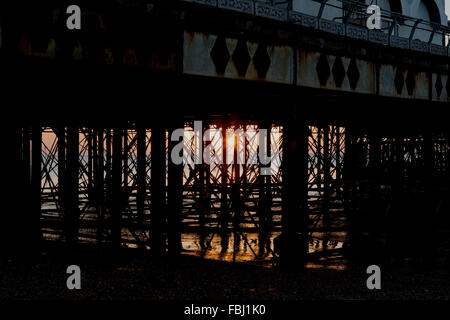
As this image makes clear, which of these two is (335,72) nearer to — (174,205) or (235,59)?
(235,59)

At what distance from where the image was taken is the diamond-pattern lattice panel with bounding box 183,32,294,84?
34.4 feet

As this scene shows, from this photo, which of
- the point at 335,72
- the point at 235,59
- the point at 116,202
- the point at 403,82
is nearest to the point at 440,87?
the point at 403,82

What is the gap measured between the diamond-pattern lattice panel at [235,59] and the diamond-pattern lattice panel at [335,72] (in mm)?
415

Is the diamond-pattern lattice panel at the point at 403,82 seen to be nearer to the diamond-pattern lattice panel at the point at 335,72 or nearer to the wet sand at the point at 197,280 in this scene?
the diamond-pattern lattice panel at the point at 335,72

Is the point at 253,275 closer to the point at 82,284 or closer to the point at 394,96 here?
the point at 82,284

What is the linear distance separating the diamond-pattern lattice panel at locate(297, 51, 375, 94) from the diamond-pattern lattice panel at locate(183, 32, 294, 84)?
1.36ft

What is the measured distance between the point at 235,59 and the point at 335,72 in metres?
2.91

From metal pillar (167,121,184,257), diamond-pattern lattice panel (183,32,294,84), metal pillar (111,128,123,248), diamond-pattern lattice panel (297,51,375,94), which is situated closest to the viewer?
diamond-pattern lattice panel (183,32,294,84)

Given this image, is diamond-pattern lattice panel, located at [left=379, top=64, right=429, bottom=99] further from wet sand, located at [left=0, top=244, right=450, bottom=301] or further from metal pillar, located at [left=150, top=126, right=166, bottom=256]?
metal pillar, located at [left=150, top=126, right=166, bottom=256]

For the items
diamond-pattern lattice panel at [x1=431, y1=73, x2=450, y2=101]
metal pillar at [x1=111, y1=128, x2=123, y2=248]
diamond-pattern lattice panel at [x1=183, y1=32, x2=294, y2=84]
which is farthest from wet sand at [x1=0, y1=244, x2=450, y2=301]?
diamond-pattern lattice panel at [x1=431, y1=73, x2=450, y2=101]

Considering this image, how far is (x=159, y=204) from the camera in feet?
44.8

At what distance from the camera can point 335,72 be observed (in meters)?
13.2
